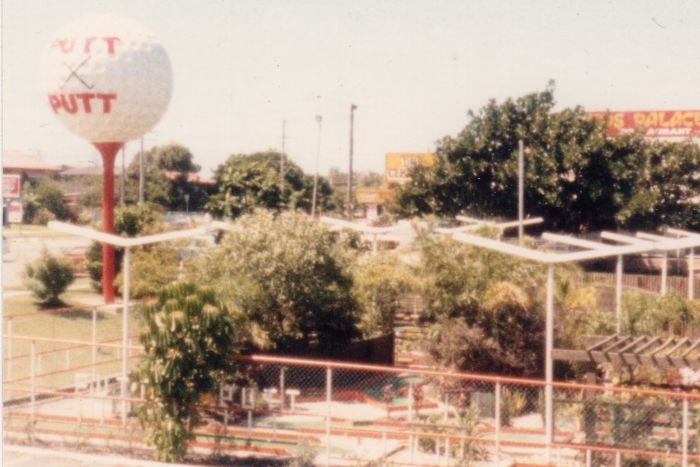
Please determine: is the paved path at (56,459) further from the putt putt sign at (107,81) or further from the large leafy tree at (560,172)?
the large leafy tree at (560,172)

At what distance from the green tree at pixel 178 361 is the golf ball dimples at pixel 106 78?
14738 millimetres

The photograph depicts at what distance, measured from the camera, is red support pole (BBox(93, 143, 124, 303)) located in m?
28.0

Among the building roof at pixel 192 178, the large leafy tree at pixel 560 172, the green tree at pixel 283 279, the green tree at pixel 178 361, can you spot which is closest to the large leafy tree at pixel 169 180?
the building roof at pixel 192 178

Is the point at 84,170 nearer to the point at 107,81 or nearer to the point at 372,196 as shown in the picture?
the point at 372,196

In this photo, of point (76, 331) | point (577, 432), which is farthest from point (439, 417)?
point (76, 331)

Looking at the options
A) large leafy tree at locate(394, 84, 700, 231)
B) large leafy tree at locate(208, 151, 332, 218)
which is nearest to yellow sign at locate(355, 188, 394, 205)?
large leafy tree at locate(208, 151, 332, 218)

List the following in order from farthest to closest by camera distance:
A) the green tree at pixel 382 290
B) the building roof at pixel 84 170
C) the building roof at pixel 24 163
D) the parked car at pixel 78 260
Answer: the building roof at pixel 84 170 < the building roof at pixel 24 163 < the parked car at pixel 78 260 < the green tree at pixel 382 290

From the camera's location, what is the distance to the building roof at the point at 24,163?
7225 cm

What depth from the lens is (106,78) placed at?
26.4 m

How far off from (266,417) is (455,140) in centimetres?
2740

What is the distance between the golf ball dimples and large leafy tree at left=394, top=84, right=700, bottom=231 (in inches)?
746

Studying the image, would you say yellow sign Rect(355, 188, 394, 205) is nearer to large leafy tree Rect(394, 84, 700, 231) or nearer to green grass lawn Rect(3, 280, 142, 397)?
large leafy tree Rect(394, 84, 700, 231)

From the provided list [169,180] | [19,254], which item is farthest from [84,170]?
[19,254]

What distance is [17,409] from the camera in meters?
17.0
